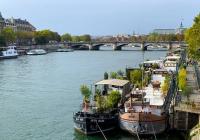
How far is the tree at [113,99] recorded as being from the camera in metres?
33.0

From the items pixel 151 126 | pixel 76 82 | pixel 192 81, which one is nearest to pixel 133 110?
pixel 151 126

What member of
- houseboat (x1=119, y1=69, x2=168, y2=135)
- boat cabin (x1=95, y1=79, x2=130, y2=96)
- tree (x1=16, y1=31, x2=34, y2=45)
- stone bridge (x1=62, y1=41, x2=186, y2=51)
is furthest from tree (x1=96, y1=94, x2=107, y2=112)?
tree (x1=16, y1=31, x2=34, y2=45)

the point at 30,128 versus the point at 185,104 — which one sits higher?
the point at 185,104

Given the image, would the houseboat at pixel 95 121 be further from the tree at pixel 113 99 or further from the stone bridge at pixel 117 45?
the stone bridge at pixel 117 45

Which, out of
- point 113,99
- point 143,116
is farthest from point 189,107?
point 113,99

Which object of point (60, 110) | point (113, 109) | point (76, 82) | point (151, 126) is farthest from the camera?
point (76, 82)

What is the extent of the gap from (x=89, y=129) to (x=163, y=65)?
28.4 m

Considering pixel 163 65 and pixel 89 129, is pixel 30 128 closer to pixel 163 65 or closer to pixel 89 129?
pixel 89 129

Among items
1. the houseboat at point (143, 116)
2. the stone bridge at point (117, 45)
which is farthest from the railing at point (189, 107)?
the stone bridge at point (117, 45)

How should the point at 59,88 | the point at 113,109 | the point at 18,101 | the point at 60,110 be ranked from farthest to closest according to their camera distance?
1. the point at 59,88
2. the point at 18,101
3. the point at 60,110
4. the point at 113,109

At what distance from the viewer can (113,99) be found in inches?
1315

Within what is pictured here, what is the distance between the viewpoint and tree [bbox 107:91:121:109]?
3297cm

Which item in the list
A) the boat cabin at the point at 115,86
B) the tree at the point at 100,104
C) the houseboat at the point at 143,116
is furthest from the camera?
the boat cabin at the point at 115,86

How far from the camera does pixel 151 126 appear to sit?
98.2 feet
